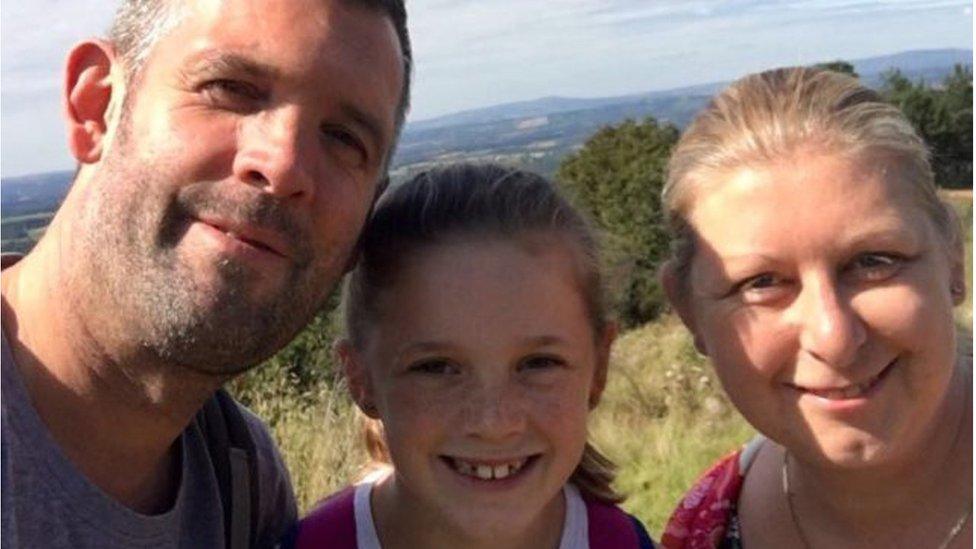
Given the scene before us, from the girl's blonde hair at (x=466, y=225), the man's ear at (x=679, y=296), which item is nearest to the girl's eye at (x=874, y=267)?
the man's ear at (x=679, y=296)

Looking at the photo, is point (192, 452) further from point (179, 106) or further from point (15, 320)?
point (179, 106)

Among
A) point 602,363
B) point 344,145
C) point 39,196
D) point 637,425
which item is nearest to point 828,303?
point 602,363

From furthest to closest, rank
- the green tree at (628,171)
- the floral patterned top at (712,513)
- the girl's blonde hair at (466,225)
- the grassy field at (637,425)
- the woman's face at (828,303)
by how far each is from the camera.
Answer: the green tree at (628,171), the grassy field at (637,425), the floral patterned top at (712,513), the girl's blonde hair at (466,225), the woman's face at (828,303)

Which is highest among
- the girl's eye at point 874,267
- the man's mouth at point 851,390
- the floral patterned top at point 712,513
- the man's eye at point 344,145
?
the man's eye at point 344,145

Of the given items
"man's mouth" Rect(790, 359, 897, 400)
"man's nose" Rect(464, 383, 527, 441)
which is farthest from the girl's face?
"man's mouth" Rect(790, 359, 897, 400)

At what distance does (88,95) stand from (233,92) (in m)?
0.38

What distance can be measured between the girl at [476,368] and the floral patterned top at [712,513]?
27 centimetres

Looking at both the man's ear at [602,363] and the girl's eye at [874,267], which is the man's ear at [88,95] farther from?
the girl's eye at [874,267]

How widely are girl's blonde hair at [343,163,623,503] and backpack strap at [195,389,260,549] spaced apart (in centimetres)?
30

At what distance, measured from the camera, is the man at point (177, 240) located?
2.09 meters

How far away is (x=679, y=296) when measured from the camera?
253 cm

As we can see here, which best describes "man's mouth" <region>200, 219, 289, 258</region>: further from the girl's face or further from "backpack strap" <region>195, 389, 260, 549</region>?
"backpack strap" <region>195, 389, 260, 549</region>

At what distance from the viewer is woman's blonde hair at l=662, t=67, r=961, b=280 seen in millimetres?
2287

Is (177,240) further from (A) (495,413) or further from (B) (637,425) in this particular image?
(B) (637,425)
